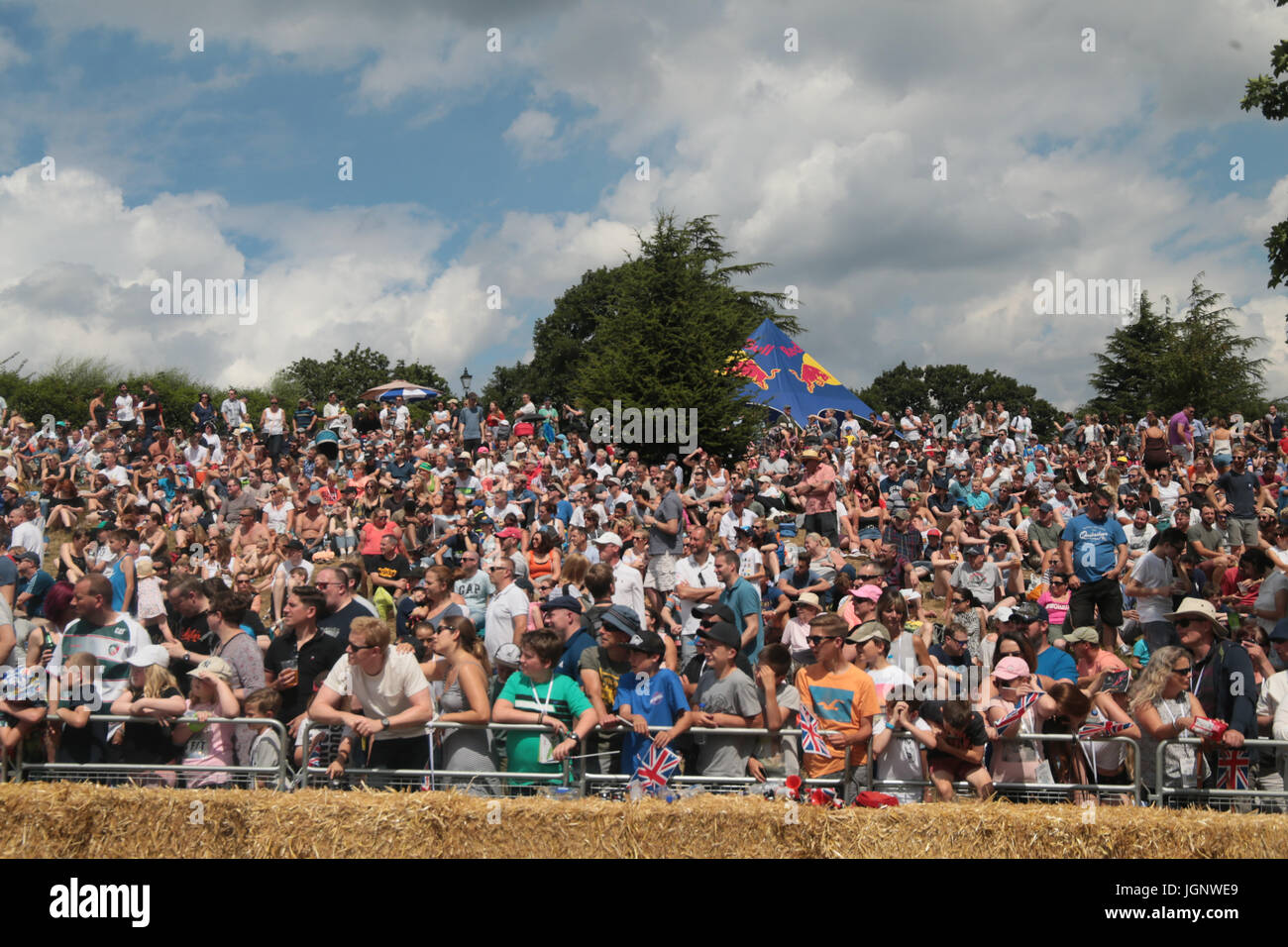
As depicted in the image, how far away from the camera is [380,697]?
628 centimetres

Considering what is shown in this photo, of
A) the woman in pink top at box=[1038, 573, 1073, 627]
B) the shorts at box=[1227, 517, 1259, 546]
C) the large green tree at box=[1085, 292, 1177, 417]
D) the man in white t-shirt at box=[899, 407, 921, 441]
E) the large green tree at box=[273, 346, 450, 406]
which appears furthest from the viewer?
the large green tree at box=[273, 346, 450, 406]

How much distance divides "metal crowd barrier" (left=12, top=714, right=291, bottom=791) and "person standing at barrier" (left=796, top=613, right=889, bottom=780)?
3.35 meters

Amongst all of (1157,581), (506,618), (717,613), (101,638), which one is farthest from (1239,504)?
(101,638)

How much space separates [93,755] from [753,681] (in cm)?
446

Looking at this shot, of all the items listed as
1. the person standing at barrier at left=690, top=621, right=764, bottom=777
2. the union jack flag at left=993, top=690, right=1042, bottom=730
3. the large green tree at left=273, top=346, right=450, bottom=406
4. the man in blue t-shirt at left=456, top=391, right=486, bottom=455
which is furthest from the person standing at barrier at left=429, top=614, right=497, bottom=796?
the large green tree at left=273, top=346, right=450, bottom=406

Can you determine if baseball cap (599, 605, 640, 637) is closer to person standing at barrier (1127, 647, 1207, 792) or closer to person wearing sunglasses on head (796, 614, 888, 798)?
person wearing sunglasses on head (796, 614, 888, 798)

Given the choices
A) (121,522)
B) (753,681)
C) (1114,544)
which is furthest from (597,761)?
(121,522)

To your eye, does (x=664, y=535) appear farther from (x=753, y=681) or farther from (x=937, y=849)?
(x=937, y=849)

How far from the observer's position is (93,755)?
6617mm

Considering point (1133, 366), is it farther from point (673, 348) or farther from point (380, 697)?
point (380, 697)

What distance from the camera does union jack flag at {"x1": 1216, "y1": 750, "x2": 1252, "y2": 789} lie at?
6.11 metres

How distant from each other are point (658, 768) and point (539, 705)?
84cm

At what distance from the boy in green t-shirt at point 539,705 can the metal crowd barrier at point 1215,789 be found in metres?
3.46

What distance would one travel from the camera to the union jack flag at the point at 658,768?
20.1 feet
